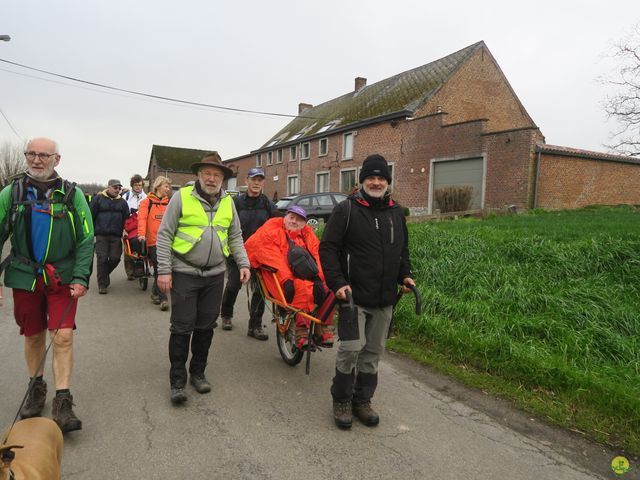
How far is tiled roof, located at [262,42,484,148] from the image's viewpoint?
1035 inches

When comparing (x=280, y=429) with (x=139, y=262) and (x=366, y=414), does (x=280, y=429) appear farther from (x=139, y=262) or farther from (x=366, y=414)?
(x=139, y=262)

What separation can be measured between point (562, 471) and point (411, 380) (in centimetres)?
159

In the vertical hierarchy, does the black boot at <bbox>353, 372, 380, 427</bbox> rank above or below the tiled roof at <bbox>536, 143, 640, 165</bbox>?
below

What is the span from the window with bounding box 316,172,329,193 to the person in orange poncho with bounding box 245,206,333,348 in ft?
89.1

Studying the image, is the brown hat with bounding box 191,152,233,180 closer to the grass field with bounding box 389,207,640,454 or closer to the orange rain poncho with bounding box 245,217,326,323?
the orange rain poncho with bounding box 245,217,326,323

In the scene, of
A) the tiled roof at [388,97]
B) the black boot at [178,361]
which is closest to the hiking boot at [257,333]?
the black boot at [178,361]

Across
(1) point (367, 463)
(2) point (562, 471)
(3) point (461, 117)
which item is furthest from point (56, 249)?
(3) point (461, 117)

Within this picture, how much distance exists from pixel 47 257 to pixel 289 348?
96.5 inches

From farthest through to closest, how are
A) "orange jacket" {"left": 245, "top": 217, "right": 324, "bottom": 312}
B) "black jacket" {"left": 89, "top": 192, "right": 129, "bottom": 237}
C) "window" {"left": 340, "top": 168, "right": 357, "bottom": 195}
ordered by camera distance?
"window" {"left": 340, "top": 168, "right": 357, "bottom": 195}, "black jacket" {"left": 89, "top": 192, "right": 129, "bottom": 237}, "orange jacket" {"left": 245, "top": 217, "right": 324, "bottom": 312}

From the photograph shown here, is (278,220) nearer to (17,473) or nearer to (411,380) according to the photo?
(411,380)

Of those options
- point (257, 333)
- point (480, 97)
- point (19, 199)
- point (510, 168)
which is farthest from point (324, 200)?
point (19, 199)

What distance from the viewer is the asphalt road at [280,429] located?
284cm

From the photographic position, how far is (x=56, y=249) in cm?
322

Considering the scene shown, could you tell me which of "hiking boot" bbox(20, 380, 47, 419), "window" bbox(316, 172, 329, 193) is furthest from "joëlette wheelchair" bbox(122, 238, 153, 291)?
"window" bbox(316, 172, 329, 193)
